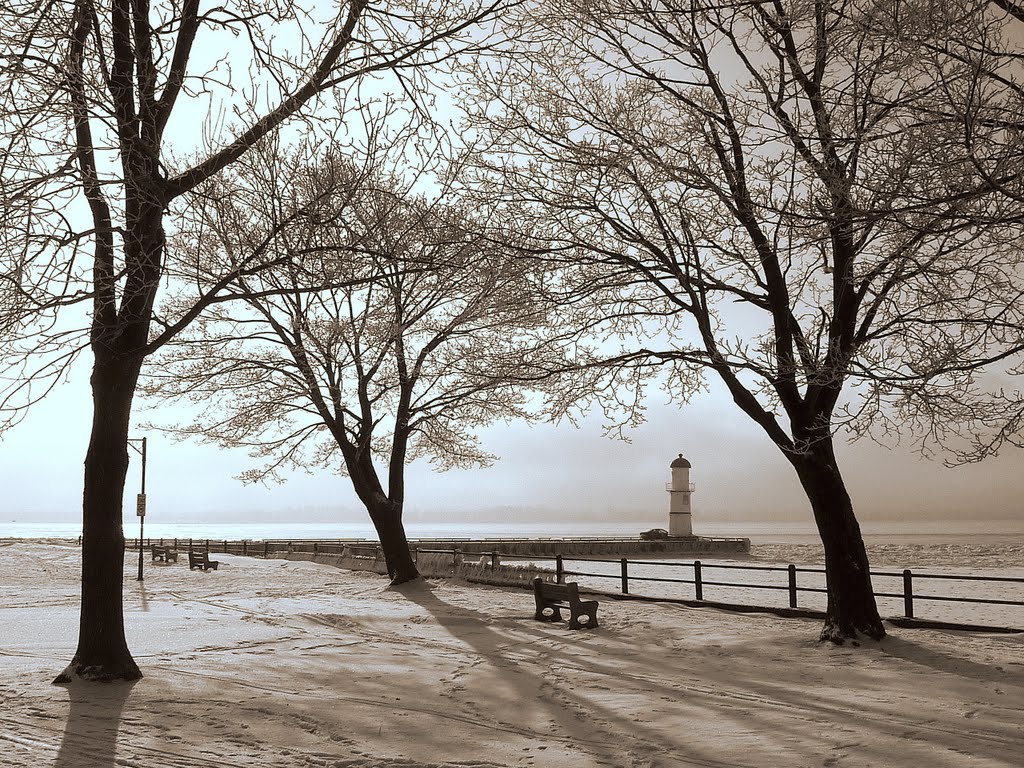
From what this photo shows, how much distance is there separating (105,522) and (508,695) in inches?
199

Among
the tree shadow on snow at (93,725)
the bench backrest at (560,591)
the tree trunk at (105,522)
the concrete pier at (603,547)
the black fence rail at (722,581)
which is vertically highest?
the tree trunk at (105,522)

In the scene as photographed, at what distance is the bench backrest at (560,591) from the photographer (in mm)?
15727

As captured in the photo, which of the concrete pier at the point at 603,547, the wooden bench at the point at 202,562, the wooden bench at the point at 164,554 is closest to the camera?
the wooden bench at the point at 202,562

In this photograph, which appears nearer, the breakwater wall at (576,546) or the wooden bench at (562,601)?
the wooden bench at (562,601)

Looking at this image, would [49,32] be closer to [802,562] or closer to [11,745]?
[11,745]

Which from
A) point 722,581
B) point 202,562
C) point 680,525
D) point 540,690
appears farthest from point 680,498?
point 540,690

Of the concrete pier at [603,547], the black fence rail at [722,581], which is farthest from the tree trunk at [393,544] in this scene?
the concrete pier at [603,547]

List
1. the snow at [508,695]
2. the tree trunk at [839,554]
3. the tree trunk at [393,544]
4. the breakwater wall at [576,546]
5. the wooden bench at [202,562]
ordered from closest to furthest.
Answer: the snow at [508,695], the tree trunk at [839,554], the tree trunk at [393,544], the wooden bench at [202,562], the breakwater wall at [576,546]

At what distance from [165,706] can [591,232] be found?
9.20 meters

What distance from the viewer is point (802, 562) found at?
5044cm

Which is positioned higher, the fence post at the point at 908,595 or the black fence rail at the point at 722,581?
the fence post at the point at 908,595

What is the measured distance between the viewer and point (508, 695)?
9.87 m

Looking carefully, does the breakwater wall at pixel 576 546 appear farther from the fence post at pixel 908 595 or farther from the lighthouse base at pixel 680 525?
the fence post at pixel 908 595

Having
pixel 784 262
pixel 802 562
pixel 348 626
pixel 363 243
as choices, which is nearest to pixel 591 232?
pixel 784 262
